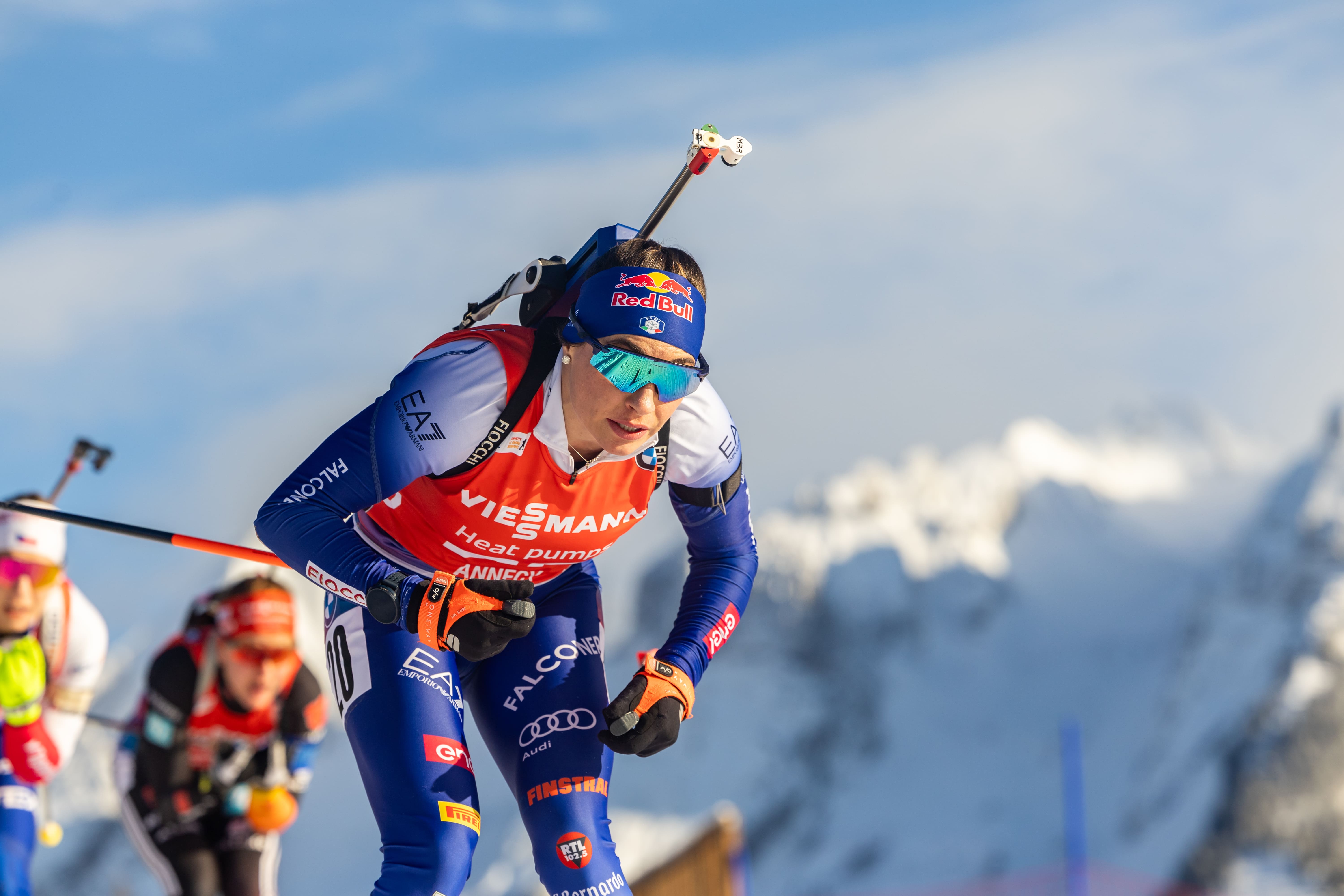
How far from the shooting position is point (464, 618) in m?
3.92

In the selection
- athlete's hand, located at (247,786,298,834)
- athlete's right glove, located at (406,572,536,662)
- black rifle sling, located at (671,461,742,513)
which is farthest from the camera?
athlete's hand, located at (247,786,298,834)

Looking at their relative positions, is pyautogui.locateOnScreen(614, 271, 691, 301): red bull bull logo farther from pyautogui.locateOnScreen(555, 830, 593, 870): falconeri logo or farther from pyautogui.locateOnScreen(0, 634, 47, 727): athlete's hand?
→ pyautogui.locateOnScreen(0, 634, 47, 727): athlete's hand

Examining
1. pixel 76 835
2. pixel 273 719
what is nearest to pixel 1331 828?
pixel 273 719

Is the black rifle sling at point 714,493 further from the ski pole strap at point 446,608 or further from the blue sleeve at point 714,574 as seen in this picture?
the ski pole strap at point 446,608

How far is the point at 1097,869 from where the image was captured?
88062 mm

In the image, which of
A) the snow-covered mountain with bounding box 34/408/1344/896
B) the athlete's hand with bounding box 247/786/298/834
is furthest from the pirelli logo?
the snow-covered mountain with bounding box 34/408/1344/896

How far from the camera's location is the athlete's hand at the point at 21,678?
7.40 m

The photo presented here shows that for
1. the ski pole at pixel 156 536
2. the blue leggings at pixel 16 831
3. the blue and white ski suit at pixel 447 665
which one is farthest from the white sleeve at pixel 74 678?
the blue and white ski suit at pixel 447 665

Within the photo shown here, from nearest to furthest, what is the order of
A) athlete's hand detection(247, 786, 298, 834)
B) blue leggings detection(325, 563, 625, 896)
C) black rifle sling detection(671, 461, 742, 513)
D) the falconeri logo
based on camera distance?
blue leggings detection(325, 563, 625, 896) → the falconeri logo → black rifle sling detection(671, 461, 742, 513) → athlete's hand detection(247, 786, 298, 834)

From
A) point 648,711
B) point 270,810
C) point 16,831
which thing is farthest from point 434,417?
point 16,831

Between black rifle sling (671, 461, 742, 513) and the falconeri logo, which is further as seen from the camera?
black rifle sling (671, 461, 742, 513)

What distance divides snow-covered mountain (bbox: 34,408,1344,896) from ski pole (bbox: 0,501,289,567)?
82.3 metres

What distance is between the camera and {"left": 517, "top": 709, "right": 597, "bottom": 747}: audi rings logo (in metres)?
4.48

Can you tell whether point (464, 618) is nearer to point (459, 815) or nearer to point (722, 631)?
point (459, 815)
